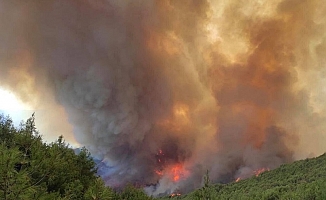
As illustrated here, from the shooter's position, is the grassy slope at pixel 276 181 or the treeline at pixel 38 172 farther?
the grassy slope at pixel 276 181

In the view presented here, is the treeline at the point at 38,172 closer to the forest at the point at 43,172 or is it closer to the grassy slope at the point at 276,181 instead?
the forest at the point at 43,172

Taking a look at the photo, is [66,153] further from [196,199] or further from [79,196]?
[196,199]

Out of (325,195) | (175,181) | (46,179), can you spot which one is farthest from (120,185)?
(46,179)

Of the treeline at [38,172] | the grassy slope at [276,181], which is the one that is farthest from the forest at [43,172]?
the grassy slope at [276,181]

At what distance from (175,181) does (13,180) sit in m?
117

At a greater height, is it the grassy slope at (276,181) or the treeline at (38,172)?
the grassy slope at (276,181)

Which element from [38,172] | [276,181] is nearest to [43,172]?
[38,172]

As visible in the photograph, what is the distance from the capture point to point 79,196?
43.9 ft

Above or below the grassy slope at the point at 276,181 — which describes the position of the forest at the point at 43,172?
below

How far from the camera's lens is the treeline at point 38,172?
6.67 m

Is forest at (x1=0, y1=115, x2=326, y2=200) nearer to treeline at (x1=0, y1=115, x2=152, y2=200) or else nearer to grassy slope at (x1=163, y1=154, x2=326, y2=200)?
treeline at (x1=0, y1=115, x2=152, y2=200)

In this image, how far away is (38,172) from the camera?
35.6 feet

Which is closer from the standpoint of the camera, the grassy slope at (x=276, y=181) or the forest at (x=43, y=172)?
the forest at (x=43, y=172)

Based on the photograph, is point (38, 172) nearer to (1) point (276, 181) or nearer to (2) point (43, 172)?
(2) point (43, 172)
